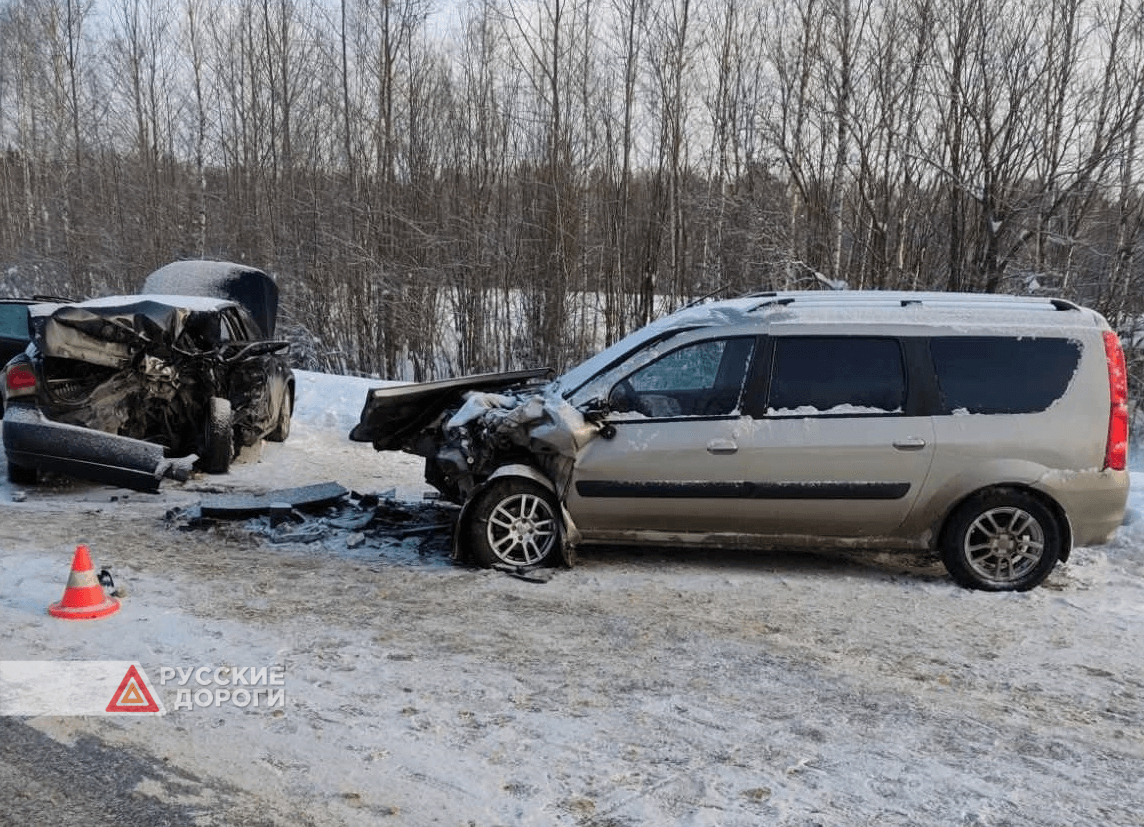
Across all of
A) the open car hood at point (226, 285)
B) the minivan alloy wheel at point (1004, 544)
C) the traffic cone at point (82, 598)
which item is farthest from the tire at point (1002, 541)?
the open car hood at point (226, 285)

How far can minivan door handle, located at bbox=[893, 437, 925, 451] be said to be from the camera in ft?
17.8

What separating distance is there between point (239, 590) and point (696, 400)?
3.05 meters

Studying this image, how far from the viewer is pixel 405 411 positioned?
21.0 ft

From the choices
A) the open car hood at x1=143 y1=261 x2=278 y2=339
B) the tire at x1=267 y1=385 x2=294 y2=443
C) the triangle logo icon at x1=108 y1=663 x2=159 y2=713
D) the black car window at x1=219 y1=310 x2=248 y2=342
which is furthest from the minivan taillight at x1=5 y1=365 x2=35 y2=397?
the triangle logo icon at x1=108 y1=663 x2=159 y2=713

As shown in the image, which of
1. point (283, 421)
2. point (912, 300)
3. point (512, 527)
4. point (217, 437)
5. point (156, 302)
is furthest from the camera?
point (283, 421)

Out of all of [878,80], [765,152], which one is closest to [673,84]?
[765,152]

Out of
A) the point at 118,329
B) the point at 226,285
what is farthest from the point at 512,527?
the point at 226,285

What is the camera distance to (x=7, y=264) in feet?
99.5

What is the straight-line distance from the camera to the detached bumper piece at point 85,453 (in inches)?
277

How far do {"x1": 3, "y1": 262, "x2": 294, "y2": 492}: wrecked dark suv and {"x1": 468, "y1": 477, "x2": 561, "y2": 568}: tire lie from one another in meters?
2.95

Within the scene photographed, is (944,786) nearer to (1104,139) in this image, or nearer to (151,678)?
(151,678)

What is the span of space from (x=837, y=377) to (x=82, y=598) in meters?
4.54

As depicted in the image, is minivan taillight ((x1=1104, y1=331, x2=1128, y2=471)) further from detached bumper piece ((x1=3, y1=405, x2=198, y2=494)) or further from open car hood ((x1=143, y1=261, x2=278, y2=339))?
open car hood ((x1=143, y1=261, x2=278, y2=339))

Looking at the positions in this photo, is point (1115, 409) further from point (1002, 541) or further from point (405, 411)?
point (405, 411)
